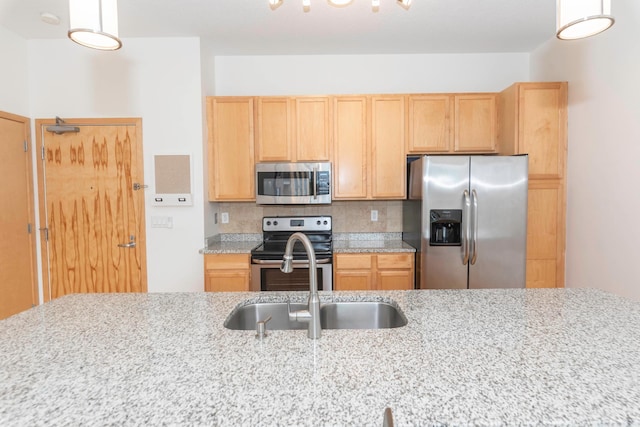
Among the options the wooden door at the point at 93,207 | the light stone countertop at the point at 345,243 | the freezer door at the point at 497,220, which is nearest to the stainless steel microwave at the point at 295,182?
the light stone countertop at the point at 345,243

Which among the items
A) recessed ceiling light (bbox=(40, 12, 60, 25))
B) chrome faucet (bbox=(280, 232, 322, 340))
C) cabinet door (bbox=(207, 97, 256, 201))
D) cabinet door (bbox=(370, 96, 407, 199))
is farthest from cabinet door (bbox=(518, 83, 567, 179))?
recessed ceiling light (bbox=(40, 12, 60, 25))

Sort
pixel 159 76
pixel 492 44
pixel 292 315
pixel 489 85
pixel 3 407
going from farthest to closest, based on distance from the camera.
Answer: pixel 489 85, pixel 492 44, pixel 159 76, pixel 292 315, pixel 3 407

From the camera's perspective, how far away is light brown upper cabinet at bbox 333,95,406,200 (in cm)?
330

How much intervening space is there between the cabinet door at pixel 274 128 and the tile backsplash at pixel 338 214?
0.60 m

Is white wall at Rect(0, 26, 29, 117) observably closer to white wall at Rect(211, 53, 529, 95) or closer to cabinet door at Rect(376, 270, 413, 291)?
white wall at Rect(211, 53, 529, 95)

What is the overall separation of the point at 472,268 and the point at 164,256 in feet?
8.87

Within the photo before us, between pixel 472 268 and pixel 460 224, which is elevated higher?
pixel 460 224

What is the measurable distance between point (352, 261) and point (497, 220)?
48.6 inches

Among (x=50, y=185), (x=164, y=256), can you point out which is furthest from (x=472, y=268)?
(x=50, y=185)

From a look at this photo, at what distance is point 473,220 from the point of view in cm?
274

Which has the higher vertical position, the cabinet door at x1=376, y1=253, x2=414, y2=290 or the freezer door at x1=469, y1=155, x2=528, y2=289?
the freezer door at x1=469, y1=155, x2=528, y2=289

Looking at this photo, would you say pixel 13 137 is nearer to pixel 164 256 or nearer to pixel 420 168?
pixel 164 256

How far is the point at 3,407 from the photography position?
2.54 ft

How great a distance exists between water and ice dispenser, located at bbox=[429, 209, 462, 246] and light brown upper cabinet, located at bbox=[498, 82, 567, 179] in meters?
0.83
